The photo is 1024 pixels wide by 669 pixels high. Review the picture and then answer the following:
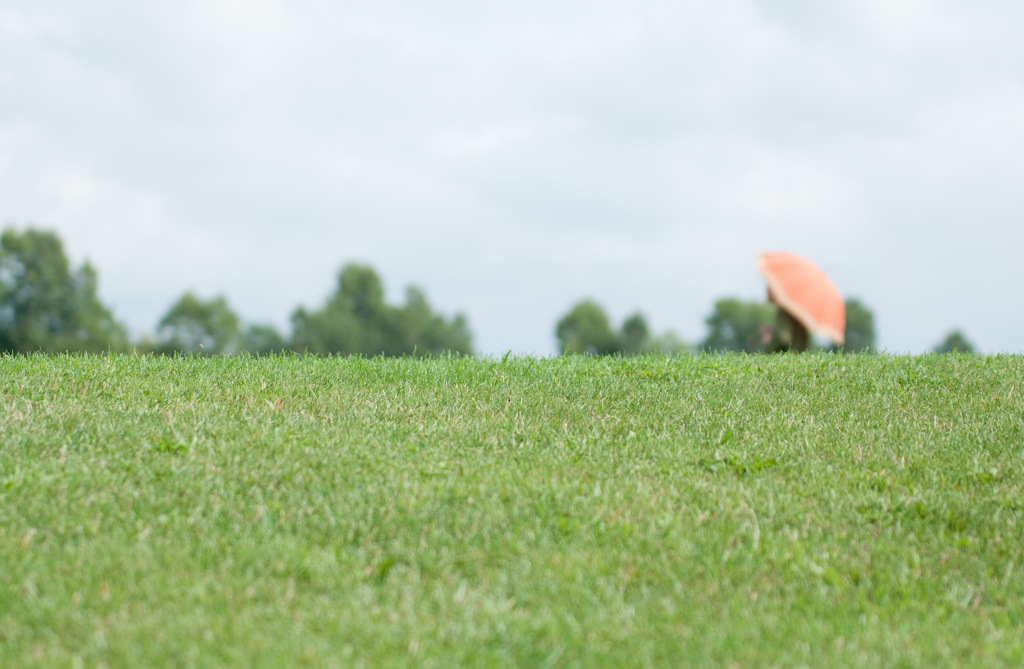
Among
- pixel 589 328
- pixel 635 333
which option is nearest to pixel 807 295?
pixel 635 333

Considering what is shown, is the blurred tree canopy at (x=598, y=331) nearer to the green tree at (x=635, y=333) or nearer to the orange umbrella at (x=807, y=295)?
the green tree at (x=635, y=333)

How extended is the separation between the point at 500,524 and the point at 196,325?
58.1m

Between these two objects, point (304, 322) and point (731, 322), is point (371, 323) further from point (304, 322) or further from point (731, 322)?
point (731, 322)

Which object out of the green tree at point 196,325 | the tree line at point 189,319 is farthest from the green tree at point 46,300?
the green tree at point 196,325

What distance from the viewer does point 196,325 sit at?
2350 inches

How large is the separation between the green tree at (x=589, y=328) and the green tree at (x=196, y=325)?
23.8 meters

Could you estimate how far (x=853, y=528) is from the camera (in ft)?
20.4

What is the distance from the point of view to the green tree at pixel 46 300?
50.9 meters

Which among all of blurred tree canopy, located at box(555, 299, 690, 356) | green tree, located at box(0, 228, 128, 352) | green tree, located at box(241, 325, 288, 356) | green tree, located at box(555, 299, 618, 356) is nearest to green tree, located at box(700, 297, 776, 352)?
blurred tree canopy, located at box(555, 299, 690, 356)

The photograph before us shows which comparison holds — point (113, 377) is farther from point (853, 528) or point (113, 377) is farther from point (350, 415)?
point (853, 528)

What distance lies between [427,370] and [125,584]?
206 inches

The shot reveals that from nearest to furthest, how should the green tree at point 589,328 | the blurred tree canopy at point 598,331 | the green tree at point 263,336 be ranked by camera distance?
the blurred tree canopy at point 598,331 < the green tree at point 589,328 < the green tree at point 263,336

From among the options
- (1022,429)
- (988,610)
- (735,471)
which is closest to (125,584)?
(735,471)

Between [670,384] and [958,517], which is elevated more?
[670,384]
